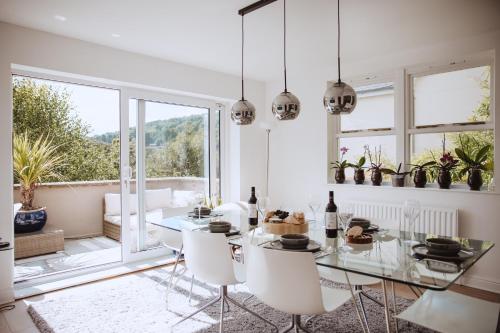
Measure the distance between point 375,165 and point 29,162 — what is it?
14.3ft

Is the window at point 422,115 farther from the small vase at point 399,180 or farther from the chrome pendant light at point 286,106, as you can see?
the chrome pendant light at point 286,106

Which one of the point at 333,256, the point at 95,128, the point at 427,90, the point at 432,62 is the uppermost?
the point at 432,62

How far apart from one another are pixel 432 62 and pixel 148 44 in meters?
3.13

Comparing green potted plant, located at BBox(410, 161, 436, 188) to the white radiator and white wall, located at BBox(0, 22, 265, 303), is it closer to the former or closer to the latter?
the white radiator

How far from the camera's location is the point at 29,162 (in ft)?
14.6

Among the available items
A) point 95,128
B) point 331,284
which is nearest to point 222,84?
point 95,128

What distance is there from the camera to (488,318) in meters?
1.83

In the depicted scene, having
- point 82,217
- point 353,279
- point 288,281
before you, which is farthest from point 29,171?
point 353,279

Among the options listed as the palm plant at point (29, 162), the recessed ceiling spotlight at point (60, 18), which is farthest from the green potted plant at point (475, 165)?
the palm plant at point (29, 162)

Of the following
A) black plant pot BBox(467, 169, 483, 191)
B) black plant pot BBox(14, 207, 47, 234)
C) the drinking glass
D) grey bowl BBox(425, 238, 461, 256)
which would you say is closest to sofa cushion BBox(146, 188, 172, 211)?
black plant pot BBox(14, 207, 47, 234)

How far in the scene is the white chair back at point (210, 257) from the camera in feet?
7.66

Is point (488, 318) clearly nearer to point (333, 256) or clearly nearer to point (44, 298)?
point (333, 256)

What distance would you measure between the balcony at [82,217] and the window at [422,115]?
2157 millimetres

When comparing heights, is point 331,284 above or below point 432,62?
below
